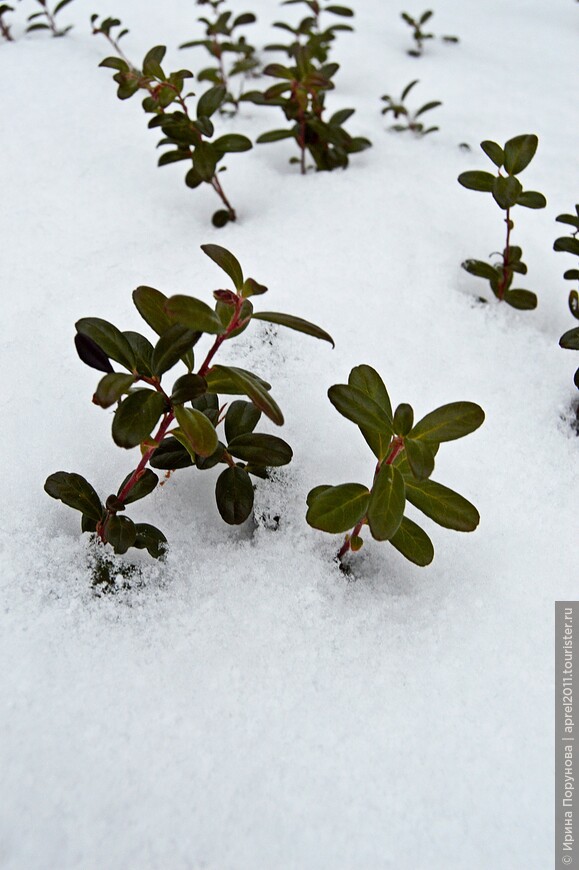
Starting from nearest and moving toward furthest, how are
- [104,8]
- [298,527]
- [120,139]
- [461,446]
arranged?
1. [298,527]
2. [461,446]
3. [120,139]
4. [104,8]

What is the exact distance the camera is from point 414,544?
40.4 inches

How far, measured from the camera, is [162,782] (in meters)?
0.83

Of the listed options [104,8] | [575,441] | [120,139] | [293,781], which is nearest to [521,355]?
[575,441]

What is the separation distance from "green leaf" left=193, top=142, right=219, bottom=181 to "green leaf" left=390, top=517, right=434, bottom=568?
1.10 meters

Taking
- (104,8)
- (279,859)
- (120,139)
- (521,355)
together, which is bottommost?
(279,859)

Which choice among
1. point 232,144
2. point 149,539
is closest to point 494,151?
point 232,144

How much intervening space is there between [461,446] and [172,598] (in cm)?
63

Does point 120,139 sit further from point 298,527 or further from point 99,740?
point 99,740

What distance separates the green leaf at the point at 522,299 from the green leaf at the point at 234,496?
0.86m

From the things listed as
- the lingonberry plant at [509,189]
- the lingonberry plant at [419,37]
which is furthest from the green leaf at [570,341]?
the lingonberry plant at [419,37]

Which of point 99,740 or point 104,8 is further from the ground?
point 104,8

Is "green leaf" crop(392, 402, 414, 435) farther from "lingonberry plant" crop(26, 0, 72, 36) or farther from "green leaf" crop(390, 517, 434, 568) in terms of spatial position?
"lingonberry plant" crop(26, 0, 72, 36)

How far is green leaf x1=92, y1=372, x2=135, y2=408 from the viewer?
2.73 feet

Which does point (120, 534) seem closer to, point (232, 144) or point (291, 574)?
point (291, 574)
